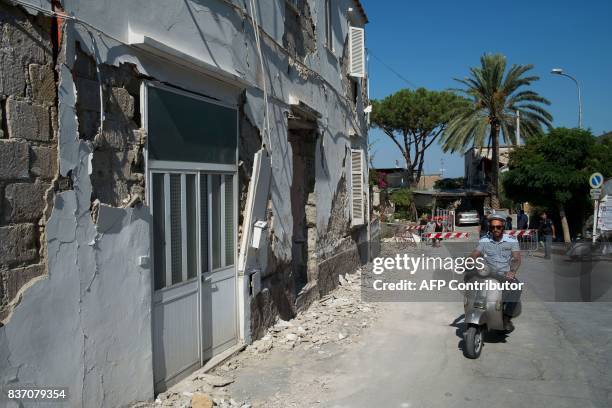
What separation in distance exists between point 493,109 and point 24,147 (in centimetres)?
2571

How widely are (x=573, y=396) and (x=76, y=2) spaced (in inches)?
205

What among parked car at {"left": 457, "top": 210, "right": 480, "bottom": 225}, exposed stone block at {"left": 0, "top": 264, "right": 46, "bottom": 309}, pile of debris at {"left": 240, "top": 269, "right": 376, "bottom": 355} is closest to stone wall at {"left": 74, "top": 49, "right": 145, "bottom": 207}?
exposed stone block at {"left": 0, "top": 264, "right": 46, "bottom": 309}

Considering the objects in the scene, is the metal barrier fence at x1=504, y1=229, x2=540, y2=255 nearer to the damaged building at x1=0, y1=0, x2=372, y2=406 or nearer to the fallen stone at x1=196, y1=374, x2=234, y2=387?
the damaged building at x1=0, y1=0, x2=372, y2=406

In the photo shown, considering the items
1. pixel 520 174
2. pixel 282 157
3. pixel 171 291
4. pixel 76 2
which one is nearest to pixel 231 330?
pixel 171 291

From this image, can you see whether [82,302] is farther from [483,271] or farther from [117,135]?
[483,271]

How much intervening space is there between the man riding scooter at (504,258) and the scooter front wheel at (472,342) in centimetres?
66

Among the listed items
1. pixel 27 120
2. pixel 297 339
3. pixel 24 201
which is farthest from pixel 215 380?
pixel 27 120

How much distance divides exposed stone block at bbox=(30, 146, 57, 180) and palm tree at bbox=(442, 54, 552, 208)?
2456cm

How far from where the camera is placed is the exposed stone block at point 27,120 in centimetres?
330

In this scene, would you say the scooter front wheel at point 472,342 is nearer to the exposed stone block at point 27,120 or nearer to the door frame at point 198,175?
the door frame at point 198,175

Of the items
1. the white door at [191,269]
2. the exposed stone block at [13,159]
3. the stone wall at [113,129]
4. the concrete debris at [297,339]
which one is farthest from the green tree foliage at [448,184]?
the exposed stone block at [13,159]

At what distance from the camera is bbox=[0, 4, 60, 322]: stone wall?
326 centimetres

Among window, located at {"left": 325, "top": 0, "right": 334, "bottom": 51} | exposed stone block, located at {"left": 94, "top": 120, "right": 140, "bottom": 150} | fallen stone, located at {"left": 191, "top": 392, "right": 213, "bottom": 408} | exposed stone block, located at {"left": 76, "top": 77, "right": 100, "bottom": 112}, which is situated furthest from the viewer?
window, located at {"left": 325, "top": 0, "right": 334, "bottom": 51}

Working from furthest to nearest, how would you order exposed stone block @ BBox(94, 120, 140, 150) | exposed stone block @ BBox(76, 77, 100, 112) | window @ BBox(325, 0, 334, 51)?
window @ BBox(325, 0, 334, 51), exposed stone block @ BBox(94, 120, 140, 150), exposed stone block @ BBox(76, 77, 100, 112)
